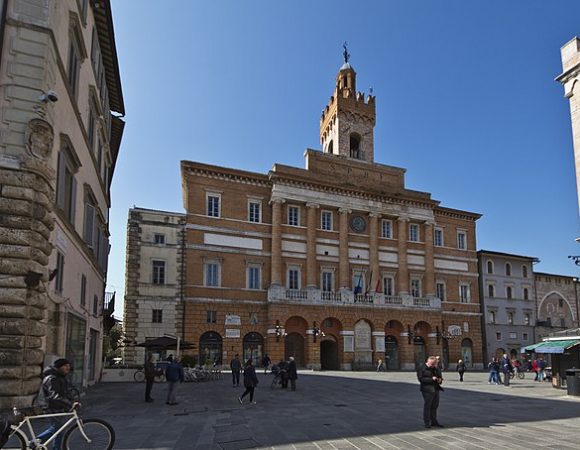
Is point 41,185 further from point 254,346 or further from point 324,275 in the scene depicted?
point 324,275

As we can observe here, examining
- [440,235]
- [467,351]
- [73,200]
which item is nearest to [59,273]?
[73,200]

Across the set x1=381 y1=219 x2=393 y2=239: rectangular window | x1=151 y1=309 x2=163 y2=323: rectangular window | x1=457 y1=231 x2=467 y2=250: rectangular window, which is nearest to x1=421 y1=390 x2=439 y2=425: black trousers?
x1=151 y1=309 x2=163 y2=323: rectangular window

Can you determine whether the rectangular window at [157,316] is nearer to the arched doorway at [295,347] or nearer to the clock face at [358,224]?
the arched doorway at [295,347]

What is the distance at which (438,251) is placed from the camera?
4706 centimetres

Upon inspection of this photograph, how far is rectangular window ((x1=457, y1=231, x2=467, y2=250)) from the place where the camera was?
48750 mm

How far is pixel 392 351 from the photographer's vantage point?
4288cm

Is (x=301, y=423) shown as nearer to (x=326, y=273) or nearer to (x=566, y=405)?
(x=566, y=405)

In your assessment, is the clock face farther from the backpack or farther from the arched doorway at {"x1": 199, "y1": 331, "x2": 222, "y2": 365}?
the backpack

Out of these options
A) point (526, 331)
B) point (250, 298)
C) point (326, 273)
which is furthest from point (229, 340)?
point (526, 331)

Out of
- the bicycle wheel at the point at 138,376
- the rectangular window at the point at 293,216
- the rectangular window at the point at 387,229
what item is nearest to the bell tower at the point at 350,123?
the rectangular window at the point at 387,229

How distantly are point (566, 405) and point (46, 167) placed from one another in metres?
17.1

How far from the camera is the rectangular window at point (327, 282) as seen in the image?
41.2 meters

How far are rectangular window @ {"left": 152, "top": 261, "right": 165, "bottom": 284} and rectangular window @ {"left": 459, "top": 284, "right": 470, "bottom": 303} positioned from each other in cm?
2790

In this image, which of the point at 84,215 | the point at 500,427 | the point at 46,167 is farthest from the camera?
the point at 84,215
